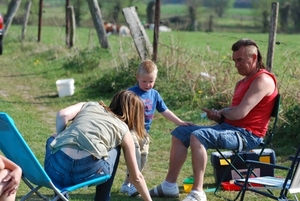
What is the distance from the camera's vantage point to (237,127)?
20.7ft

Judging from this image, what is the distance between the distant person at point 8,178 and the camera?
15.9ft

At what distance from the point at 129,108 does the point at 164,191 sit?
1196 mm

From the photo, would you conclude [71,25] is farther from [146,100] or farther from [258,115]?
[258,115]

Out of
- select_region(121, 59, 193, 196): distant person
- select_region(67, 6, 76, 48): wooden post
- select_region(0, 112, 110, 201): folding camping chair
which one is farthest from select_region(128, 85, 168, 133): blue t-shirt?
select_region(67, 6, 76, 48): wooden post

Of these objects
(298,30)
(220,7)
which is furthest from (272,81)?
(220,7)

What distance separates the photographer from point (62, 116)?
17.6ft

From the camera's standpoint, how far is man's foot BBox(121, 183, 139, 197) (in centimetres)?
636

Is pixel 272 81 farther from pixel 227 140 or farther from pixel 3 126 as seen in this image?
pixel 3 126

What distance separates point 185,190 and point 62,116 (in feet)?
5.57

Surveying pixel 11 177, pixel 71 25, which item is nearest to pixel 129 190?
pixel 11 177

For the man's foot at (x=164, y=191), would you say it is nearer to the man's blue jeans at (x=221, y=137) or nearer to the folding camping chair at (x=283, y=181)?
the man's blue jeans at (x=221, y=137)

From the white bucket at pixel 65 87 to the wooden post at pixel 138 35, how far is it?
125 cm

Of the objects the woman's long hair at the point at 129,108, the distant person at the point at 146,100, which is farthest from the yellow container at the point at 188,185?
the woman's long hair at the point at 129,108

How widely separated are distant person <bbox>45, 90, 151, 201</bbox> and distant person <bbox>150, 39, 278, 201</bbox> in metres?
0.81
